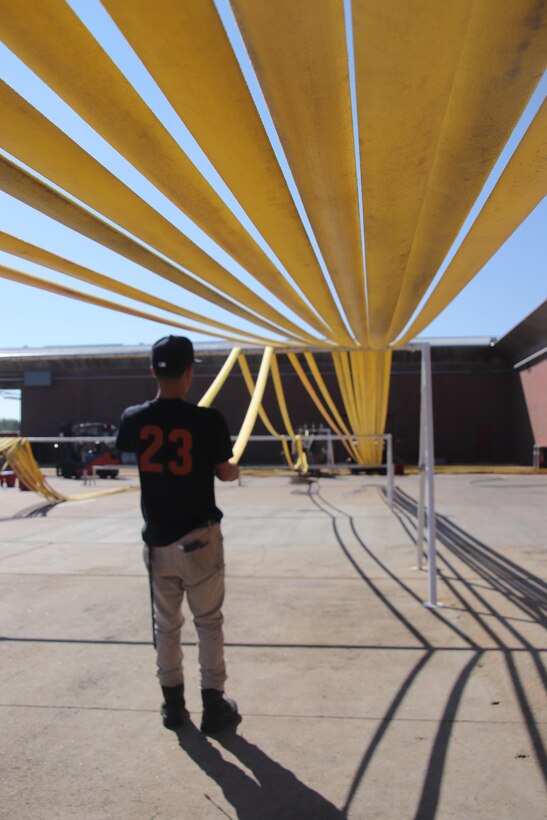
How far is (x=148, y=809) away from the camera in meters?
2.66

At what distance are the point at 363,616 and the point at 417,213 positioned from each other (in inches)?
135

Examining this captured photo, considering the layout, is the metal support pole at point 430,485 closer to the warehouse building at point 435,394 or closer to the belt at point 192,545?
the belt at point 192,545

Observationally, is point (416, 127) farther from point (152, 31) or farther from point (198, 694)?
point (198, 694)

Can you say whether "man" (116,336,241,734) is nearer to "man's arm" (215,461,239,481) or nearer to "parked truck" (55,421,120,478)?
"man's arm" (215,461,239,481)

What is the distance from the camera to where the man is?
3285mm

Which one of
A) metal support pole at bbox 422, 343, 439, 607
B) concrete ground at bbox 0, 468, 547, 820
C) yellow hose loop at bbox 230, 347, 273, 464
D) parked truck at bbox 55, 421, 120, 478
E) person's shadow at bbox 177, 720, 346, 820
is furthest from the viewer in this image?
parked truck at bbox 55, 421, 120, 478

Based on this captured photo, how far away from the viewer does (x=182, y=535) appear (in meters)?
3.28

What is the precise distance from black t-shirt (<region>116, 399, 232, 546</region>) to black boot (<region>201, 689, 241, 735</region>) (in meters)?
0.78

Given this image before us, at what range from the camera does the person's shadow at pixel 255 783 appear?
2635mm

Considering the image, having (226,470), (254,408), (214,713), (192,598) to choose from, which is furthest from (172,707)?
(254,408)

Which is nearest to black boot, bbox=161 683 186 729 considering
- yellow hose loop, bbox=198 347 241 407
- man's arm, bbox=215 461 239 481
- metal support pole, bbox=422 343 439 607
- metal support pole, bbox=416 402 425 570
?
man's arm, bbox=215 461 239 481

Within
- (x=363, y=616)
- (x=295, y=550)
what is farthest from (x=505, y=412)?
(x=363, y=616)

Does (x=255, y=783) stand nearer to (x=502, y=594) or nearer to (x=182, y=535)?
(x=182, y=535)

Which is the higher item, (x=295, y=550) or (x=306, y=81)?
(x=306, y=81)
